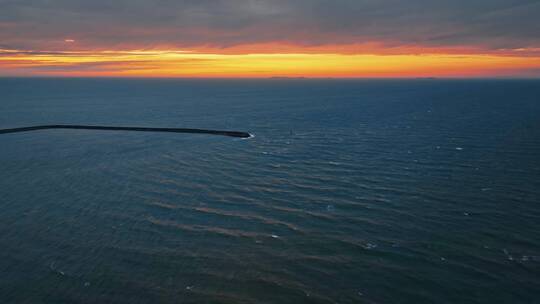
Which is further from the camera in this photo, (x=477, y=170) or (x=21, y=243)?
(x=477, y=170)

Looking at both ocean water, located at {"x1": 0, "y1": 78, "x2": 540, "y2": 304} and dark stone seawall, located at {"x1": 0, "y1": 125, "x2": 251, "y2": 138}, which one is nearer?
ocean water, located at {"x1": 0, "y1": 78, "x2": 540, "y2": 304}

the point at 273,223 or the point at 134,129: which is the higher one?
the point at 134,129

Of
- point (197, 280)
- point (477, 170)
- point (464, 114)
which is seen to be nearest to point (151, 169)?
point (197, 280)

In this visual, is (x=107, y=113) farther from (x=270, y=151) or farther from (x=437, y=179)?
(x=437, y=179)

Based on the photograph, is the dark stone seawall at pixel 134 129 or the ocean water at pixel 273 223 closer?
the ocean water at pixel 273 223

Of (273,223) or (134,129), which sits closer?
(273,223)

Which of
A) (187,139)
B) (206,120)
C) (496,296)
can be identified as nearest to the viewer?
(496,296)

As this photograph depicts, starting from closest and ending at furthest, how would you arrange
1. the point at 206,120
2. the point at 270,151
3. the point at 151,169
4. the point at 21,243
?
1. the point at 21,243
2. the point at 151,169
3. the point at 270,151
4. the point at 206,120
